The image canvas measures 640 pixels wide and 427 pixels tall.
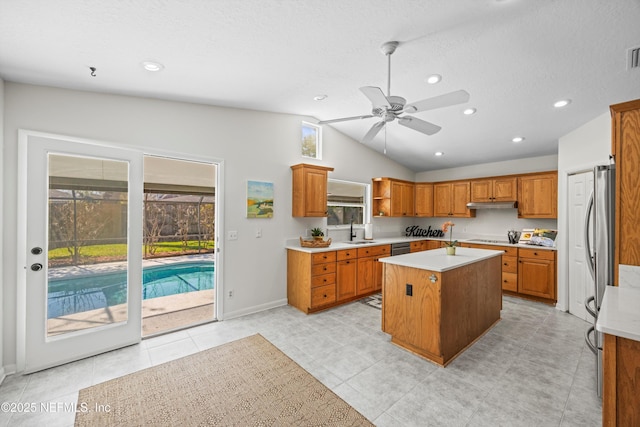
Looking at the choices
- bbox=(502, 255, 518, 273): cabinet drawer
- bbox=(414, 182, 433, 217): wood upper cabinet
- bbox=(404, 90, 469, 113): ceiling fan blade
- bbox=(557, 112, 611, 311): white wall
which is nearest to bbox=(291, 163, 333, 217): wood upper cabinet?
bbox=(404, 90, 469, 113): ceiling fan blade

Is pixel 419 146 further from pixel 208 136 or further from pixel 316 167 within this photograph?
pixel 208 136

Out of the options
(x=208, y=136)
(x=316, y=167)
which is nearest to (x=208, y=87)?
(x=208, y=136)

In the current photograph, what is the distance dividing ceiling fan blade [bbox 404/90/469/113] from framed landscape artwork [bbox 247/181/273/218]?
94.6 inches

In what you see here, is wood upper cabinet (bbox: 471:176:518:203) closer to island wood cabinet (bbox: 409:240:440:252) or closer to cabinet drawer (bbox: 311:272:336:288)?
island wood cabinet (bbox: 409:240:440:252)

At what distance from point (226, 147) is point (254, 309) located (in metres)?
2.36

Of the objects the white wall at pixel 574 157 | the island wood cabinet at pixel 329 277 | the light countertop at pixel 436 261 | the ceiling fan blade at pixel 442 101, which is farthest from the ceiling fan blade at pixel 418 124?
the white wall at pixel 574 157

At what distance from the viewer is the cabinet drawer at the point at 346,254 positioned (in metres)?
4.21

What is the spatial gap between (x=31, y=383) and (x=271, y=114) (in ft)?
12.9

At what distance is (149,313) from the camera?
389cm

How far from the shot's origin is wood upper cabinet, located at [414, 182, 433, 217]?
6273mm

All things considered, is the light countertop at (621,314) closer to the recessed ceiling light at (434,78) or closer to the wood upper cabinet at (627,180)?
the wood upper cabinet at (627,180)

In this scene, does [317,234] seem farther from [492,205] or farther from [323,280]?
[492,205]

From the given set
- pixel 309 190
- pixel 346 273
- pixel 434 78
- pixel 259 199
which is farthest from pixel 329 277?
pixel 434 78

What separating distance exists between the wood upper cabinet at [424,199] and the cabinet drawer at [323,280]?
3.31 m
